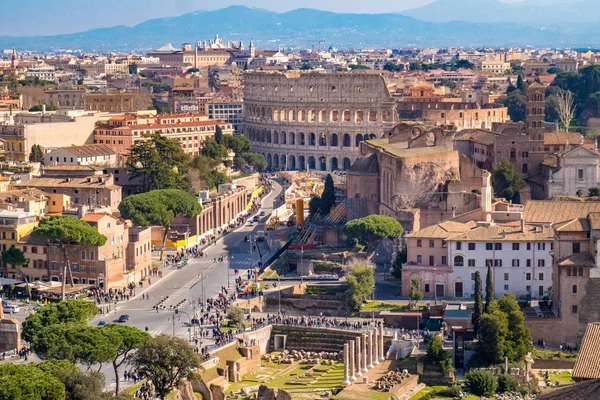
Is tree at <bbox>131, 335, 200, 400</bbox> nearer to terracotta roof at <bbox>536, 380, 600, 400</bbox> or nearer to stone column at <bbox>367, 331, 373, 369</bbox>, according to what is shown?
stone column at <bbox>367, 331, 373, 369</bbox>

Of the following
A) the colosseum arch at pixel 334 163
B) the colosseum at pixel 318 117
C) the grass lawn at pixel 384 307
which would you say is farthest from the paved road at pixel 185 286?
the colosseum at pixel 318 117

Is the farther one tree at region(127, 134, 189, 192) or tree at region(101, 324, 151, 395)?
tree at region(127, 134, 189, 192)

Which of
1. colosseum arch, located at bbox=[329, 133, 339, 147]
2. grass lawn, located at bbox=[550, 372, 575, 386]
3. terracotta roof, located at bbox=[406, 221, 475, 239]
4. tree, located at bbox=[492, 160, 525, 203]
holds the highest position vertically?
tree, located at bbox=[492, 160, 525, 203]

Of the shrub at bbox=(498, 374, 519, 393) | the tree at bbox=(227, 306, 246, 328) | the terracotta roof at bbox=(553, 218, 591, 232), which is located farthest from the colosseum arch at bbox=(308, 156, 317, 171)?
the shrub at bbox=(498, 374, 519, 393)

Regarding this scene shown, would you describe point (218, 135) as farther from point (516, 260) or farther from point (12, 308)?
point (516, 260)

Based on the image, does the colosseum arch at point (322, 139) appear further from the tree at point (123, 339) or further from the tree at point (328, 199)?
the tree at point (123, 339)

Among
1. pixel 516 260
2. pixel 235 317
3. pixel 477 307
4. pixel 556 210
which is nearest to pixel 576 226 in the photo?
pixel 516 260
